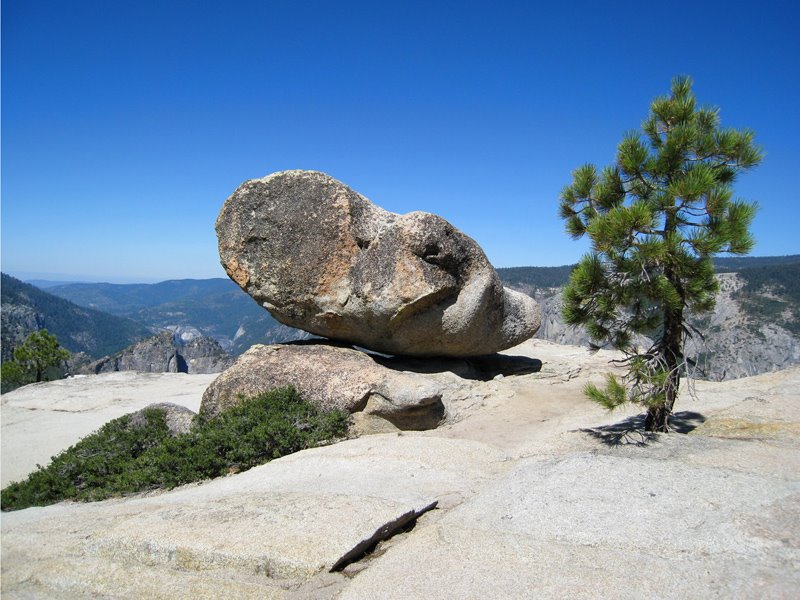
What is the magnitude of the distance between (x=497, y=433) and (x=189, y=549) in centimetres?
699

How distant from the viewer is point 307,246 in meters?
12.4

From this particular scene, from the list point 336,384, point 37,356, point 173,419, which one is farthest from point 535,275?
point 173,419

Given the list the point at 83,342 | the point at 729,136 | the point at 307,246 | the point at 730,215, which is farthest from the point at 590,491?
the point at 83,342

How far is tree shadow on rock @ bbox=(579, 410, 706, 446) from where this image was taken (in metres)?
7.94

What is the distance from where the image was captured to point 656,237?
759 centimetres

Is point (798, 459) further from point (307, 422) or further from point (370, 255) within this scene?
point (370, 255)

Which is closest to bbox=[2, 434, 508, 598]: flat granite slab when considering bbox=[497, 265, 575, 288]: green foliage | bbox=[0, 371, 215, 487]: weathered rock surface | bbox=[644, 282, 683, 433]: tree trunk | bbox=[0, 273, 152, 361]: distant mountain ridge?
bbox=[644, 282, 683, 433]: tree trunk

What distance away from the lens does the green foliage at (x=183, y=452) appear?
872 cm

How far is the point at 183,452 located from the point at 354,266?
5.49 meters

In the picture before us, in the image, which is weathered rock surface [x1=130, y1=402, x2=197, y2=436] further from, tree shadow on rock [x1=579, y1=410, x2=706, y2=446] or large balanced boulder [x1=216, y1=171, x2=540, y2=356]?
tree shadow on rock [x1=579, y1=410, x2=706, y2=446]

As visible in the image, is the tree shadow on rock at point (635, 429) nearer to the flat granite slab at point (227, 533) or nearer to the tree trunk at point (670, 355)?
the tree trunk at point (670, 355)

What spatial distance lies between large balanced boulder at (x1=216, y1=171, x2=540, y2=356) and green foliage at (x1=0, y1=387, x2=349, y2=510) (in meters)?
2.75

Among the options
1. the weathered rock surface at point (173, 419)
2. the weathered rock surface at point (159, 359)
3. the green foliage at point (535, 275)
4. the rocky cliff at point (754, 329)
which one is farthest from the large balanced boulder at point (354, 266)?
the green foliage at point (535, 275)

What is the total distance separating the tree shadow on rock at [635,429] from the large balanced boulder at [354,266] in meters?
4.27
